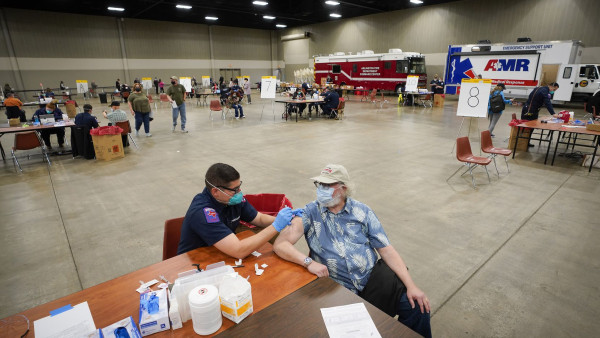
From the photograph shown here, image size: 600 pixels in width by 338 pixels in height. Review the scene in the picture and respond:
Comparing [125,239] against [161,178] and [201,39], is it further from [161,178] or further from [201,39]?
[201,39]

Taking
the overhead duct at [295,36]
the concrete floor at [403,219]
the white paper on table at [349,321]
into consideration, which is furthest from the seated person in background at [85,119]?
the overhead duct at [295,36]

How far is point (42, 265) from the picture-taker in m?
3.46

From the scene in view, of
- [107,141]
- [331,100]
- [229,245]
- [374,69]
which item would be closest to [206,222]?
[229,245]

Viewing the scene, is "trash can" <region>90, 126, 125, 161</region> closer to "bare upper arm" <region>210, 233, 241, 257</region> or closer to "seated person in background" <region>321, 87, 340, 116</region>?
"bare upper arm" <region>210, 233, 241, 257</region>

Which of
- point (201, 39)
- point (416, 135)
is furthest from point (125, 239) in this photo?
point (201, 39)

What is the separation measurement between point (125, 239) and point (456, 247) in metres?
4.09

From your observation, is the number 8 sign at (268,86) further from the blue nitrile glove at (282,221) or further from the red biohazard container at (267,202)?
the blue nitrile glove at (282,221)

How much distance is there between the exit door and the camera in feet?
50.2

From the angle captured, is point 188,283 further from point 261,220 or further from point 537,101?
point 537,101

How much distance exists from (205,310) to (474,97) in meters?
7.91

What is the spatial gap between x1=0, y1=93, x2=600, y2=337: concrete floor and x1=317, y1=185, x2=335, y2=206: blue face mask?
56.5 inches

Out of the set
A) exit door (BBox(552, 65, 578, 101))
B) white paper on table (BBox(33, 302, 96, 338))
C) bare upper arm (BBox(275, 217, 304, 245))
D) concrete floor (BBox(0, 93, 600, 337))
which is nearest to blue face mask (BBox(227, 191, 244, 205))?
bare upper arm (BBox(275, 217, 304, 245))

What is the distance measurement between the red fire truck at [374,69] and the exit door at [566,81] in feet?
23.6

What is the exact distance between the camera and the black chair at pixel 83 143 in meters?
7.53
